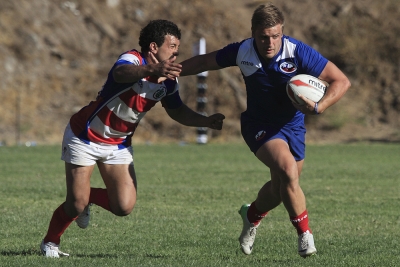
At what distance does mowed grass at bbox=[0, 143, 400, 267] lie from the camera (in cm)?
575

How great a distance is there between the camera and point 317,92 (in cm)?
534

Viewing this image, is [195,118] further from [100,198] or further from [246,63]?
[100,198]

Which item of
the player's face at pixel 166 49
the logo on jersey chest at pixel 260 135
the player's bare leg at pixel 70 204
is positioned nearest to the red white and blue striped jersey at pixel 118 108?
the player's face at pixel 166 49

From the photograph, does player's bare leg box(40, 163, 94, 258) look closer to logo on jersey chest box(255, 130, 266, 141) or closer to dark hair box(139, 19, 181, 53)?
dark hair box(139, 19, 181, 53)

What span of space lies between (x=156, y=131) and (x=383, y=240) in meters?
17.0

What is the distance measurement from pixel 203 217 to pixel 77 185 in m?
2.63

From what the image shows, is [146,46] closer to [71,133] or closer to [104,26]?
[71,133]

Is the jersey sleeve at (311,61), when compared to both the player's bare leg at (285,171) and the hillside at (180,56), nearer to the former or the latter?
the player's bare leg at (285,171)

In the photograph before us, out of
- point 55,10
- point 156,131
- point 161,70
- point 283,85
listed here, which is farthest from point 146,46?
point 55,10

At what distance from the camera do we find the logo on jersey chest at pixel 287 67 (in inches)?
221

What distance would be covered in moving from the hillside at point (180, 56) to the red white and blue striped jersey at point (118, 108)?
15.7 metres

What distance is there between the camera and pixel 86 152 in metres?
5.66

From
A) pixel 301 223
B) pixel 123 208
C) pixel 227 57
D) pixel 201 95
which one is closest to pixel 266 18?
pixel 227 57

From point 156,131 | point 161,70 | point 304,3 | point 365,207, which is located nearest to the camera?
point 161,70
